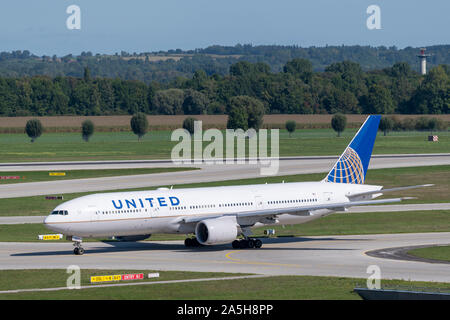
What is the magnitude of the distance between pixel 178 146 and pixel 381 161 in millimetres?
57328

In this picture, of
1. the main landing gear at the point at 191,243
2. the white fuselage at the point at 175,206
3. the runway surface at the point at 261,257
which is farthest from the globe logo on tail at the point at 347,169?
the main landing gear at the point at 191,243

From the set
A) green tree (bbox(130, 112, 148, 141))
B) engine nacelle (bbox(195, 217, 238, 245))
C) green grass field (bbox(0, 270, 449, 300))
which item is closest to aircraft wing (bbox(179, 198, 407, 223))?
engine nacelle (bbox(195, 217, 238, 245))

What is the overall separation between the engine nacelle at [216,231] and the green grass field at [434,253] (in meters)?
12.1

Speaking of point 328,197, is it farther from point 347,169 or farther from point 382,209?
point 382,209

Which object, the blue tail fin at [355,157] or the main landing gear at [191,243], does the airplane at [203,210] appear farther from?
the blue tail fin at [355,157]

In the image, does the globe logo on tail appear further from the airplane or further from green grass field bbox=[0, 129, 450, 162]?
green grass field bbox=[0, 129, 450, 162]

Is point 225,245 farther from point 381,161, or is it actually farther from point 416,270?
point 381,161

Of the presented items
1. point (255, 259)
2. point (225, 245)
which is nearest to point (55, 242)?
point (225, 245)

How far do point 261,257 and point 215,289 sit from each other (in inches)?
498

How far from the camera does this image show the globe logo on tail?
6519 cm

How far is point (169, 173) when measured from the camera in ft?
359

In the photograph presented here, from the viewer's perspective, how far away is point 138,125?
192000 mm

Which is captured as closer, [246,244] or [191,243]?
[246,244]

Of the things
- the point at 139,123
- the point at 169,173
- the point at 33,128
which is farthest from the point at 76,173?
the point at 139,123
